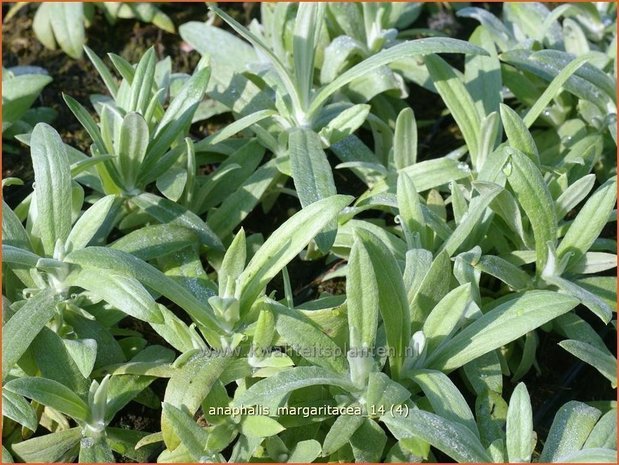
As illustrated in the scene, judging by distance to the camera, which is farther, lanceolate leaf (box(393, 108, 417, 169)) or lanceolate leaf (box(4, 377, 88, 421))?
lanceolate leaf (box(393, 108, 417, 169))

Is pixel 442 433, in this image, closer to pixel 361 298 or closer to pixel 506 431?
pixel 506 431

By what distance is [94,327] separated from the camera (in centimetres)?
185

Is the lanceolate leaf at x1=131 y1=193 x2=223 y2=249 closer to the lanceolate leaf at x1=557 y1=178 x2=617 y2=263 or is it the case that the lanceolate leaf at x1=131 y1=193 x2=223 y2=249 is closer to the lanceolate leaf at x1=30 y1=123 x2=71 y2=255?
the lanceolate leaf at x1=30 y1=123 x2=71 y2=255

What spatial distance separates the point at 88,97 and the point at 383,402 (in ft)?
5.47

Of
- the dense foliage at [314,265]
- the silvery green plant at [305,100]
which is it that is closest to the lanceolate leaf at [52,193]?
the dense foliage at [314,265]

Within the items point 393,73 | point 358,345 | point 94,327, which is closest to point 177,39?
point 393,73

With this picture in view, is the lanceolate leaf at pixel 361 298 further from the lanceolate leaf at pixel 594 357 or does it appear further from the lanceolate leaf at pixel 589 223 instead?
the lanceolate leaf at pixel 589 223

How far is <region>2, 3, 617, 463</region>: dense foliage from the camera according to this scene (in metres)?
1.63

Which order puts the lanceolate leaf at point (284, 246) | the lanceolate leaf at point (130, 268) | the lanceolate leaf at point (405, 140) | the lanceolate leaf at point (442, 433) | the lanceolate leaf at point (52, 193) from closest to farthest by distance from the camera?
the lanceolate leaf at point (442, 433)
the lanceolate leaf at point (130, 268)
the lanceolate leaf at point (284, 246)
the lanceolate leaf at point (52, 193)
the lanceolate leaf at point (405, 140)

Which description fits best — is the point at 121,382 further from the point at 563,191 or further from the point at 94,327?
the point at 563,191

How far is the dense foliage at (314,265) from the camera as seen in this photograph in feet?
5.36

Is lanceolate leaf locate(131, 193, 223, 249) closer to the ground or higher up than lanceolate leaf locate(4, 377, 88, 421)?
higher up

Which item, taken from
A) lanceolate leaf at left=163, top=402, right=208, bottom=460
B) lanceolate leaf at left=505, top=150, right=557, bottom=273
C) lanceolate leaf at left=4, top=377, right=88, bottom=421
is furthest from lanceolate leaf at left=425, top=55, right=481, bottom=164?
lanceolate leaf at left=4, top=377, right=88, bottom=421

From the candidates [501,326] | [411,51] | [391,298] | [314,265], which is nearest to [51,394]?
[391,298]
